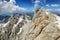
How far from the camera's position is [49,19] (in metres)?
5.33

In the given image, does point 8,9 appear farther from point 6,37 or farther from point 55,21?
point 55,21

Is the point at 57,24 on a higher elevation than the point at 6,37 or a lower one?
higher

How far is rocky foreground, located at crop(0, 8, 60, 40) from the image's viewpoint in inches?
196

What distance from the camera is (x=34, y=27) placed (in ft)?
18.2

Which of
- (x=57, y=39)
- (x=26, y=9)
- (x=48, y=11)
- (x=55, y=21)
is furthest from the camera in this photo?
(x=26, y=9)

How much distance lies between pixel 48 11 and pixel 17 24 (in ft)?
4.31

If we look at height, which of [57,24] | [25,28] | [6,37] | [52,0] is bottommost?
[6,37]

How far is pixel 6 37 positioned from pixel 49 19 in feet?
6.10

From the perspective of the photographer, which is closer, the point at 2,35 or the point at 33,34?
the point at 33,34

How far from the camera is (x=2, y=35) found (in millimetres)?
6164

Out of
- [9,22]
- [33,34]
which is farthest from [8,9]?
[33,34]

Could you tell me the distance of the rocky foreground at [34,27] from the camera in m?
4.98

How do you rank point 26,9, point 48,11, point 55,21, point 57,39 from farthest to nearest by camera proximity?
point 26,9, point 48,11, point 55,21, point 57,39

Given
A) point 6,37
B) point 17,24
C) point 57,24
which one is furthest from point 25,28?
point 57,24
